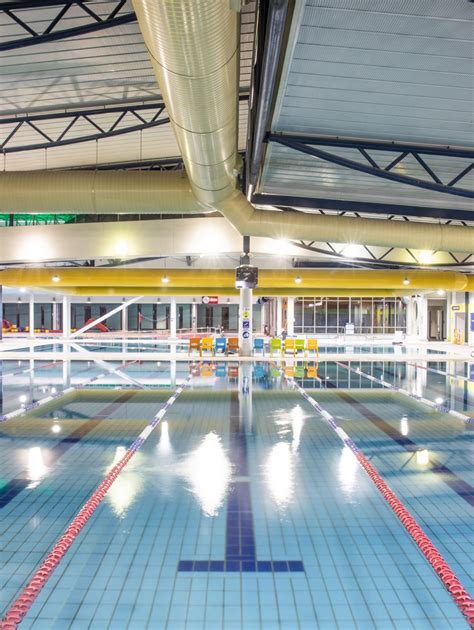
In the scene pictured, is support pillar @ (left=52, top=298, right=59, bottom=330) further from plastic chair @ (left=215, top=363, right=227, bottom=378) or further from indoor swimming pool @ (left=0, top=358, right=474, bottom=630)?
indoor swimming pool @ (left=0, top=358, right=474, bottom=630)

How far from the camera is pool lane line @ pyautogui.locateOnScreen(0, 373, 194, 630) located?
2.57 metres

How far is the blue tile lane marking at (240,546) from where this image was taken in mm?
3076

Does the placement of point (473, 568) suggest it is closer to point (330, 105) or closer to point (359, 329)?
point (330, 105)

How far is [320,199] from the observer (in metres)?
9.64

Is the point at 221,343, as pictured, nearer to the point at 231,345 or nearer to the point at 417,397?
the point at 231,345

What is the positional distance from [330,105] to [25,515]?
5393 millimetres

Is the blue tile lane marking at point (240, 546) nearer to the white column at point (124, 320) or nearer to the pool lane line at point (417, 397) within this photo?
the pool lane line at point (417, 397)

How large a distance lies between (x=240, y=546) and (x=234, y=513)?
0.52 m

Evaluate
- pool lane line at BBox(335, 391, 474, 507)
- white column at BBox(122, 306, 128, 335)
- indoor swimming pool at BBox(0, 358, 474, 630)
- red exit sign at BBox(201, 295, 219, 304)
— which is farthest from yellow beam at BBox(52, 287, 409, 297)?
white column at BBox(122, 306, 128, 335)

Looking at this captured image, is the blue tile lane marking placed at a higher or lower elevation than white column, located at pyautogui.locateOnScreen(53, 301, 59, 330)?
lower

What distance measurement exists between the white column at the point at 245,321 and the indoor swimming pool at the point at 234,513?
7.78m

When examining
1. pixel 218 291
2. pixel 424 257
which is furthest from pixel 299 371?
pixel 218 291

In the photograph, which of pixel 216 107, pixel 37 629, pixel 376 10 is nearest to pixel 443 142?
pixel 376 10

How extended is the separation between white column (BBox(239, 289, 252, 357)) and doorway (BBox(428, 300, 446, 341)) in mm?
18087
